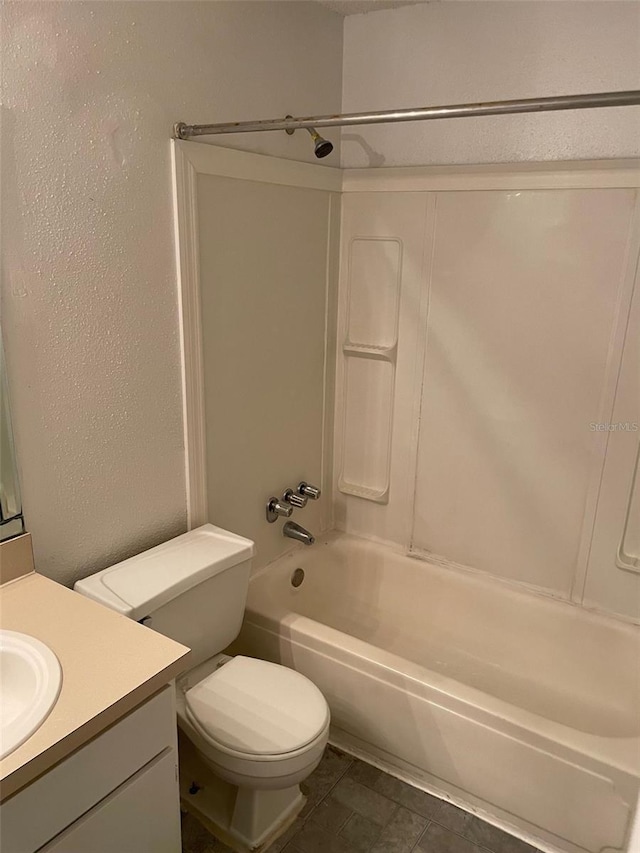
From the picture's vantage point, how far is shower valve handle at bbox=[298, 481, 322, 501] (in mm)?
2412

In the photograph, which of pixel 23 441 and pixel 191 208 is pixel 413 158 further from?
pixel 23 441

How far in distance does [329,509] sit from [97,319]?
145 cm

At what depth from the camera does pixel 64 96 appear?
4.57 feet

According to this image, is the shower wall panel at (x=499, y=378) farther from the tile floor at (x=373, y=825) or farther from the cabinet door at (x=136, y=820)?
the cabinet door at (x=136, y=820)

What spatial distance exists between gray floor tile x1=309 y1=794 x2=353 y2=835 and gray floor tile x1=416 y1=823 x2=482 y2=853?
22 cm

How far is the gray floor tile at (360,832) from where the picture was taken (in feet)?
5.84

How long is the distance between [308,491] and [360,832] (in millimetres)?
1094

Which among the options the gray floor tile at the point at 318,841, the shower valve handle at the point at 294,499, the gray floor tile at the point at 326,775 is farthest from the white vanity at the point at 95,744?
the shower valve handle at the point at 294,499

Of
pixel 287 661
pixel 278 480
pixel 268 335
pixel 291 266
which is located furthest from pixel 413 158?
pixel 287 661

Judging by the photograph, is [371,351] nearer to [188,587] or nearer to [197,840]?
[188,587]

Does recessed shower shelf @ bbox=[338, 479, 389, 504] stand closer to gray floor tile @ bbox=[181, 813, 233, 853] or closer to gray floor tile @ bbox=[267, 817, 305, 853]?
gray floor tile @ bbox=[267, 817, 305, 853]

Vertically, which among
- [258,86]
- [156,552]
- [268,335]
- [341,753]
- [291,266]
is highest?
[258,86]

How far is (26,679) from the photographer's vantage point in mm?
1221

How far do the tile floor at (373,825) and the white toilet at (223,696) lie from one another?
0.05 metres
